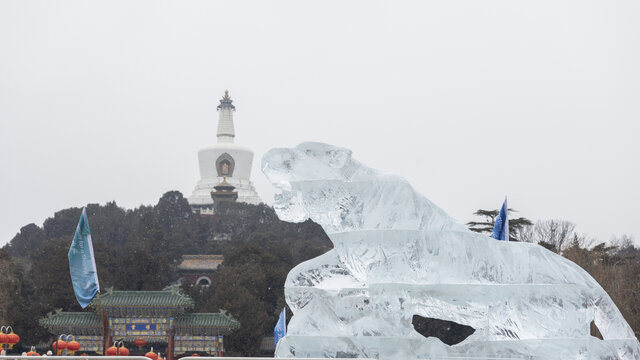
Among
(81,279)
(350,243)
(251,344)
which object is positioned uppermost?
(350,243)

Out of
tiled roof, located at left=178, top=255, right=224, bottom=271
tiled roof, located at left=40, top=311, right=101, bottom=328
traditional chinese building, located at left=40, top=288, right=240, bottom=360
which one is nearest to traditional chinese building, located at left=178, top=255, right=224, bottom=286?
tiled roof, located at left=178, top=255, right=224, bottom=271

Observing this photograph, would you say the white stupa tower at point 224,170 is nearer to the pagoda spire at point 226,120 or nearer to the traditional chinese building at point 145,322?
the pagoda spire at point 226,120

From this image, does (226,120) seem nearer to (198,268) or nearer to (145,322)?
(198,268)

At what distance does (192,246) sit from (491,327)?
146 feet

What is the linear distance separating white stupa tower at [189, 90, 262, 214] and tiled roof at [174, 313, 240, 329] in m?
39.1

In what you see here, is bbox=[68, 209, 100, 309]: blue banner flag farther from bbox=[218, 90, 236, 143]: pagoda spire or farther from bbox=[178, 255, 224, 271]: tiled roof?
bbox=[218, 90, 236, 143]: pagoda spire

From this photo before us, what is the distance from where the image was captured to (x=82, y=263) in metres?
19.6

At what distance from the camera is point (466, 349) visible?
13.8 m

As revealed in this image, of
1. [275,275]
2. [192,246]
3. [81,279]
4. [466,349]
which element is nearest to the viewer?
[466,349]

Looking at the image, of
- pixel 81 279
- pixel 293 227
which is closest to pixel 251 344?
pixel 81 279

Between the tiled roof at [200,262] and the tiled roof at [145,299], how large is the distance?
751 inches

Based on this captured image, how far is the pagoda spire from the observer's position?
78.8 m

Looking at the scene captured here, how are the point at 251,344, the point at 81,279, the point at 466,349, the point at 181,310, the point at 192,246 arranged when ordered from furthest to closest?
1. the point at 192,246
2. the point at 251,344
3. the point at 181,310
4. the point at 81,279
5. the point at 466,349

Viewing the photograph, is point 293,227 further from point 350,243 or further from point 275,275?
point 350,243
